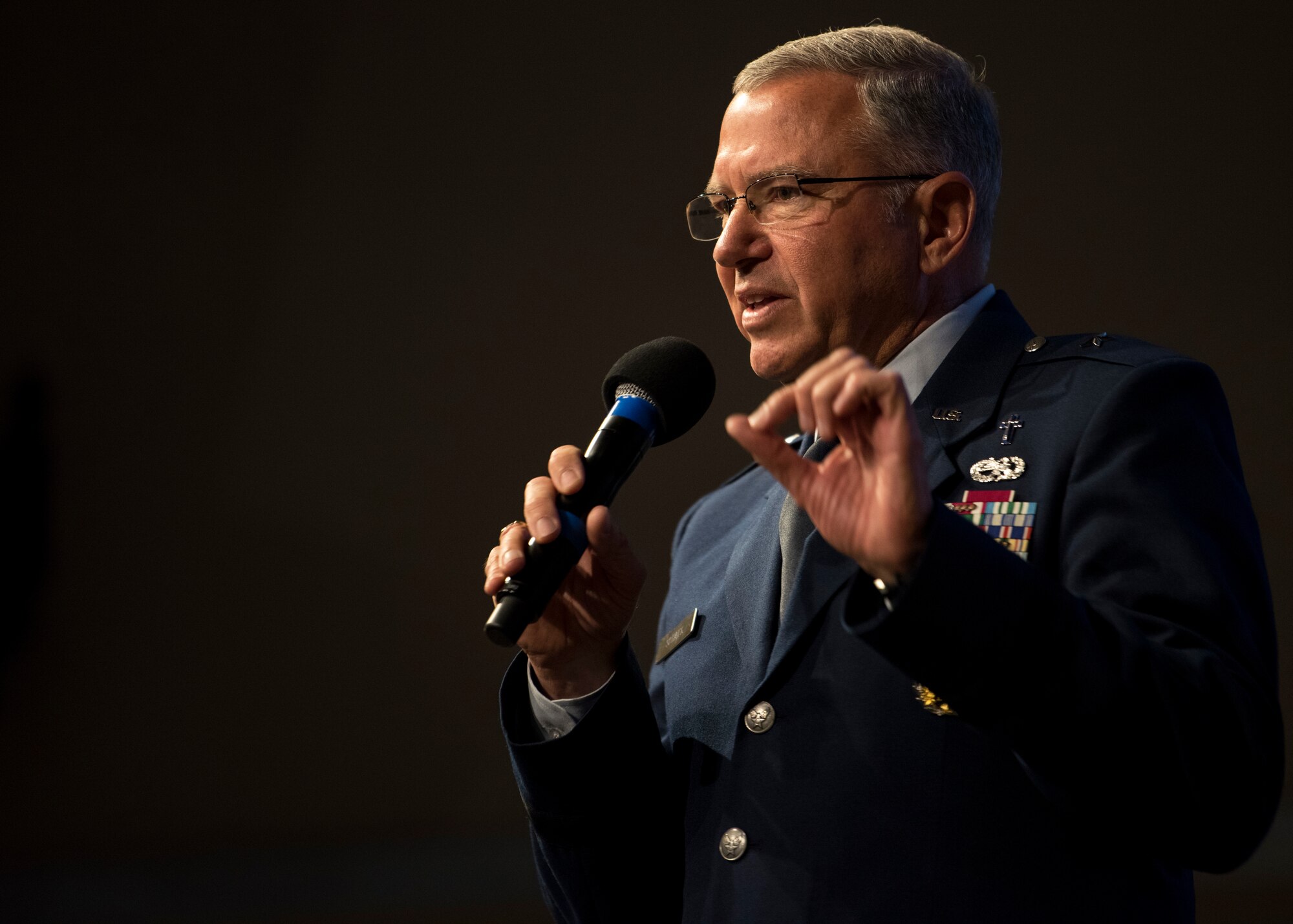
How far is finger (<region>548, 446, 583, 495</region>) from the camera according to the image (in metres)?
1.23

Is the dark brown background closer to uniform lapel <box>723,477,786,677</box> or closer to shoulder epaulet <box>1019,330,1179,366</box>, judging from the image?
uniform lapel <box>723,477,786,677</box>

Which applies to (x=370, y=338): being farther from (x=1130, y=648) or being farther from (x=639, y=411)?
(x=1130, y=648)

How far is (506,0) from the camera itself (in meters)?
3.12

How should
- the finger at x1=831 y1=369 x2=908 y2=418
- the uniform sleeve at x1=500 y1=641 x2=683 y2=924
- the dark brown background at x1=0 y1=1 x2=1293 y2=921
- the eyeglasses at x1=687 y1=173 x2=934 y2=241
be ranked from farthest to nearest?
the dark brown background at x1=0 y1=1 x2=1293 y2=921 < the eyeglasses at x1=687 y1=173 x2=934 y2=241 < the uniform sleeve at x1=500 y1=641 x2=683 y2=924 < the finger at x1=831 y1=369 x2=908 y2=418

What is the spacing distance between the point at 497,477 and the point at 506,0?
1292 mm

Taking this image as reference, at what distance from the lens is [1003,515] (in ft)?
3.97

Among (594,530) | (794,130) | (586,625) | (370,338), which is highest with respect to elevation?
(794,130)

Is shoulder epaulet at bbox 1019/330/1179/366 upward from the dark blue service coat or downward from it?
upward

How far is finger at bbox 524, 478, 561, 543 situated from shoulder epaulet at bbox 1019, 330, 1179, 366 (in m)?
0.60

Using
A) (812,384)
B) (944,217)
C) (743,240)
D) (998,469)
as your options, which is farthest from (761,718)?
(944,217)

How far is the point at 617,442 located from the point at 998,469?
0.42m

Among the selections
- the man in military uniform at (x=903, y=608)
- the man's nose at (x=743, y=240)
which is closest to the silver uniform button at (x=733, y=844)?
the man in military uniform at (x=903, y=608)

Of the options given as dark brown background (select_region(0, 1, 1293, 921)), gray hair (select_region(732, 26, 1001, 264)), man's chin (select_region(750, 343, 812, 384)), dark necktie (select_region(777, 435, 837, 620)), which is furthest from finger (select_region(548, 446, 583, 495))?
dark brown background (select_region(0, 1, 1293, 921))

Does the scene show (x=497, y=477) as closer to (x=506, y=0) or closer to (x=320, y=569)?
(x=320, y=569)
